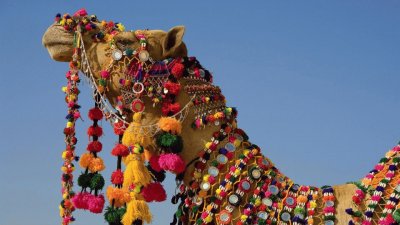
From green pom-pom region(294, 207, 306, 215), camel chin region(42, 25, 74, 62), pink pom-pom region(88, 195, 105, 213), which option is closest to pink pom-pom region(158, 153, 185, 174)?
pink pom-pom region(88, 195, 105, 213)

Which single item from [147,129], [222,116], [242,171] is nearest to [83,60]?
[147,129]

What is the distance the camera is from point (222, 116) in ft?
20.2

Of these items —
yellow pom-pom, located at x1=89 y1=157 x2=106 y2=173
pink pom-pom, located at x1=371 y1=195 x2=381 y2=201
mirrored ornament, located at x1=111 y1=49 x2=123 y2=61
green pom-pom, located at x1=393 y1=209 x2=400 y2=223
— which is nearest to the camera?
green pom-pom, located at x1=393 y1=209 x2=400 y2=223

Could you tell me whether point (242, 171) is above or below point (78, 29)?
below

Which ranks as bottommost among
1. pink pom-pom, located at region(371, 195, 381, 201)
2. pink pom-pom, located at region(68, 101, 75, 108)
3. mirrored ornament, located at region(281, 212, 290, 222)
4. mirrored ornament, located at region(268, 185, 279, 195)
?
mirrored ornament, located at region(281, 212, 290, 222)

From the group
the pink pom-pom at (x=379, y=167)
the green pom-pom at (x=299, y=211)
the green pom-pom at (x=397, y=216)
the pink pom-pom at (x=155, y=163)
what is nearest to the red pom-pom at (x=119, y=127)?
the pink pom-pom at (x=155, y=163)

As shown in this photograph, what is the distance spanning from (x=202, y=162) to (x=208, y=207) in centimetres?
41

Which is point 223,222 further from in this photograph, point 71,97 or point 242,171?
point 71,97

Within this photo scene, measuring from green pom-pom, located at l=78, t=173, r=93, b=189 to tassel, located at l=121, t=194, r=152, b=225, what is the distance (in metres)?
0.55

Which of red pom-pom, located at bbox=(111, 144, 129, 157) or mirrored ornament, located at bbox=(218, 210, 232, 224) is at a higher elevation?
red pom-pom, located at bbox=(111, 144, 129, 157)

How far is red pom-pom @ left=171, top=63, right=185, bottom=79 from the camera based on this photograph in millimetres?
6171

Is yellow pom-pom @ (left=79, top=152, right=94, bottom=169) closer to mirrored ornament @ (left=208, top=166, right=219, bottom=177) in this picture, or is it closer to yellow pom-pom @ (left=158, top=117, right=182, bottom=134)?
yellow pom-pom @ (left=158, top=117, right=182, bottom=134)

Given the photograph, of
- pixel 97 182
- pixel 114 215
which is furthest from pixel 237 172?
pixel 97 182

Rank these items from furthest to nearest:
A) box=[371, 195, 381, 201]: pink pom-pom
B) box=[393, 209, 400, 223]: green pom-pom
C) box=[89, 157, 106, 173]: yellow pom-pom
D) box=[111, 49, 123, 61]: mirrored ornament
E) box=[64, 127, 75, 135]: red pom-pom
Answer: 1. box=[64, 127, 75, 135]: red pom-pom
2. box=[89, 157, 106, 173]: yellow pom-pom
3. box=[111, 49, 123, 61]: mirrored ornament
4. box=[371, 195, 381, 201]: pink pom-pom
5. box=[393, 209, 400, 223]: green pom-pom
